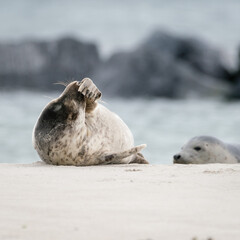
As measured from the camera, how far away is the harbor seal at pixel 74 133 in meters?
4.76

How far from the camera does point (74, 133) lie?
4.77 meters

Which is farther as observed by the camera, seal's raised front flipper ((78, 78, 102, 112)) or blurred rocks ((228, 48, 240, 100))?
blurred rocks ((228, 48, 240, 100))

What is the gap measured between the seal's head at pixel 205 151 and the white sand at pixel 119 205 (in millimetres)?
2238

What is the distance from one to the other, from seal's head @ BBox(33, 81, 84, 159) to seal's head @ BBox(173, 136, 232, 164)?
1.82 meters

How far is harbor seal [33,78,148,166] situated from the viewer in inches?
187

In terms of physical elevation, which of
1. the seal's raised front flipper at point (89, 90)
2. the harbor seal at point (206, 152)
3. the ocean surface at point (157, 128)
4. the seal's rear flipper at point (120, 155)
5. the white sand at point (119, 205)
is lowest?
the ocean surface at point (157, 128)

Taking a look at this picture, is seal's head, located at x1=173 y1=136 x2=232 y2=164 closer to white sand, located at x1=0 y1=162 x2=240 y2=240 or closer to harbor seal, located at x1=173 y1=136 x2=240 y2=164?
harbor seal, located at x1=173 y1=136 x2=240 y2=164

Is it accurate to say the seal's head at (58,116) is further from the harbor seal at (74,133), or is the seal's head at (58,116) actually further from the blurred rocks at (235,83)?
the blurred rocks at (235,83)

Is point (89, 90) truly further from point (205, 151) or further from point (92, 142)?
point (205, 151)

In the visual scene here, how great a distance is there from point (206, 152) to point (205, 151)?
0.05 ft

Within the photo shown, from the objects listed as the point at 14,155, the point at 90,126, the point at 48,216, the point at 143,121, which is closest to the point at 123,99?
the point at 143,121

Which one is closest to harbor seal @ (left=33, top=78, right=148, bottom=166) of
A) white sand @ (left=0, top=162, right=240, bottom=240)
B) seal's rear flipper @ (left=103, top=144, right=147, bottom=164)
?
seal's rear flipper @ (left=103, top=144, right=147, bottom=164)

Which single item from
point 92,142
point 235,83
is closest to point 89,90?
point 92,142

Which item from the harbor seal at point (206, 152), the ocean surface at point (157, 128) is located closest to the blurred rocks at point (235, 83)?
the ocean surface at point (157, 128)
